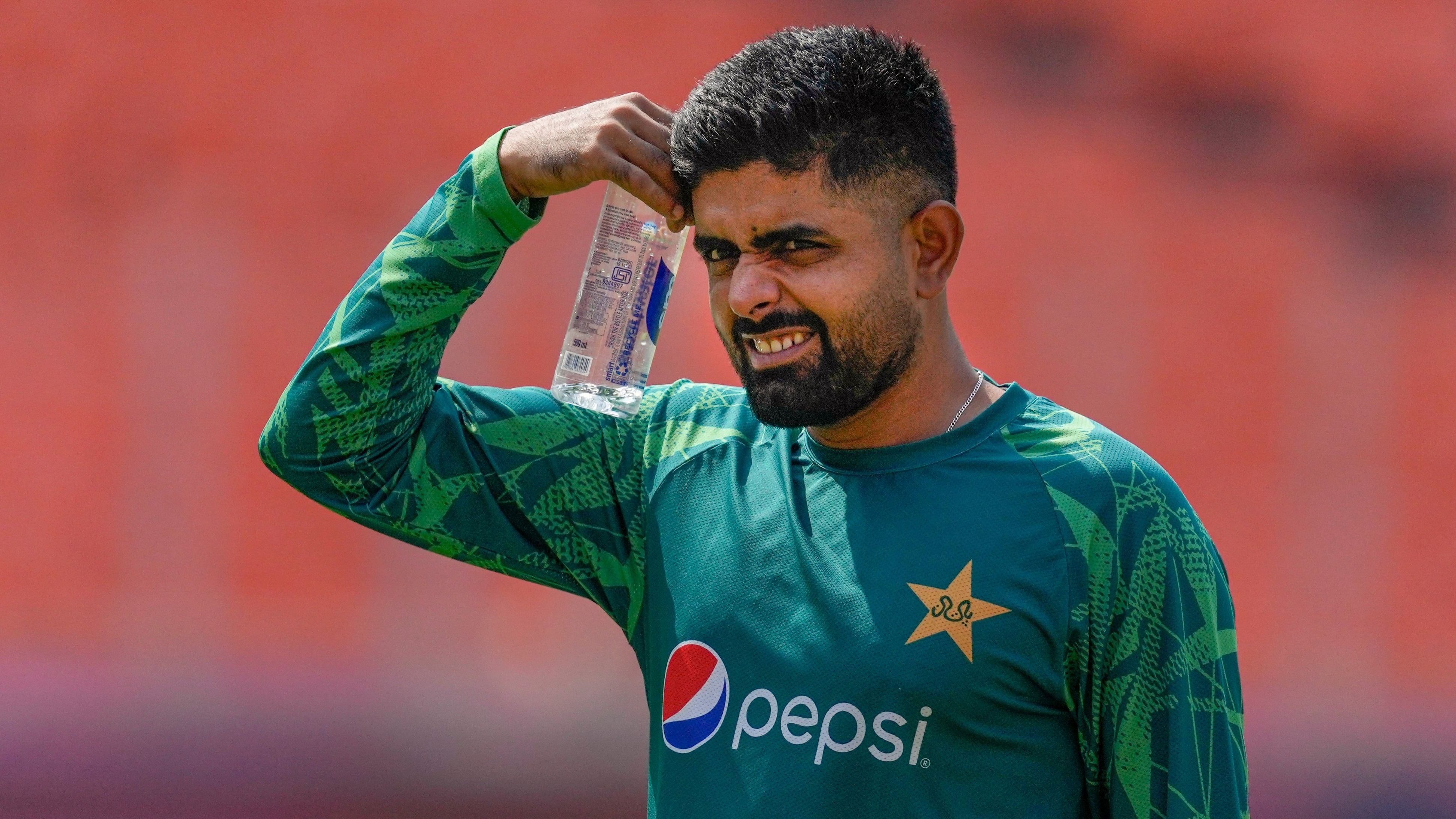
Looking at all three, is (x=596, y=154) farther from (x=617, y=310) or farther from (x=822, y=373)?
(x=822, y=373)

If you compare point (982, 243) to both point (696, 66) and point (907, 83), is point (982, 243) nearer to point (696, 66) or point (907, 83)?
point (696, 66)

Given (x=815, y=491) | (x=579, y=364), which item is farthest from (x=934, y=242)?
(x=579, y=364)

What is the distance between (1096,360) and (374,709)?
10.9ft

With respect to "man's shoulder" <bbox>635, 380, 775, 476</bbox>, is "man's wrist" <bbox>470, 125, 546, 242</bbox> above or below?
above

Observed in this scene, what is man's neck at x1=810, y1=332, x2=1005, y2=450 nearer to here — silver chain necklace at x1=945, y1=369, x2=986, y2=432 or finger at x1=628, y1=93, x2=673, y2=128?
silver chain necklace at x1=945, y1=369, x2=986, y2=432

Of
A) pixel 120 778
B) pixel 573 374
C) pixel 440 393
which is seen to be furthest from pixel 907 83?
pixel 120 778

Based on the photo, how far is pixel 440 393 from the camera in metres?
2.01

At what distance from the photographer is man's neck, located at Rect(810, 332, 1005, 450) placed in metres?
1.83

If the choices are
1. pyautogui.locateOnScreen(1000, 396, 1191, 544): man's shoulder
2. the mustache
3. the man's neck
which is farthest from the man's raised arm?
pyautogui.locateOnScreen(1000, 396, 1191, 544): man's shoulder

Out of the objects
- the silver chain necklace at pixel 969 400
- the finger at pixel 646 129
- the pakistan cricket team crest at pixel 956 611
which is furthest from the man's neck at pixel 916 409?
the finger at pixel 646 129

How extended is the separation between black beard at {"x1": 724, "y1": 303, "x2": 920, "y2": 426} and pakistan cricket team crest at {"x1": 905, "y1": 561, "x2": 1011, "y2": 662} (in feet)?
0.87

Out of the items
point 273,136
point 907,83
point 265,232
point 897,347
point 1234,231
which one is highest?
point 1234,231

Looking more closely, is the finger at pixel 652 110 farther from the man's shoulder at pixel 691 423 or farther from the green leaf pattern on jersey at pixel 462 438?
the man's shoulder at pixel 691 423

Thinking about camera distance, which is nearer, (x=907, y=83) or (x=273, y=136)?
(x=907, y=83)
